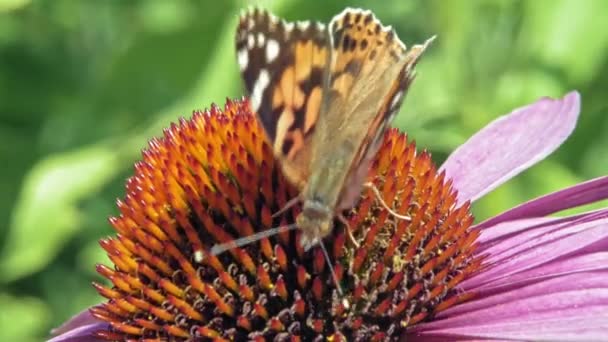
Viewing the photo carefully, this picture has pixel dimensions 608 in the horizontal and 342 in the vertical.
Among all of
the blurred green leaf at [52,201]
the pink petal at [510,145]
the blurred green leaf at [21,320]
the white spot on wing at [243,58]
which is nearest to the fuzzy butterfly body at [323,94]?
the white spot on wing at [243,58]

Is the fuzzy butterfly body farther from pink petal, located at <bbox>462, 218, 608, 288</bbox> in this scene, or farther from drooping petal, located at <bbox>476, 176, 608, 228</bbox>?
drooping petal, located at <bbox>476, 176, 608, 228</bbox>

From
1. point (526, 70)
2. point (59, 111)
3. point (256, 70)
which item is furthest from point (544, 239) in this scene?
point (59, 111)

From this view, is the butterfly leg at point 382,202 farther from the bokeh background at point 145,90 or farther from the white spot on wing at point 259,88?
the bokeh background at point 145,90

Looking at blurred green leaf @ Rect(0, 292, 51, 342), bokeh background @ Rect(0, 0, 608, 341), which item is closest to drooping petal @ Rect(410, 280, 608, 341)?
bokeh background @ Rect(0, 0, 608, 341)

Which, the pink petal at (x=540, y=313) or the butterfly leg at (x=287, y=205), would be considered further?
the butterfly leg at (x=287, y=205)

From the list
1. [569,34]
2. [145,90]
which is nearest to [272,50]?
[569,34]

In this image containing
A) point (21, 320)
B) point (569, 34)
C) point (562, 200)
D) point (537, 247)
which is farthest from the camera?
point (21, 320)

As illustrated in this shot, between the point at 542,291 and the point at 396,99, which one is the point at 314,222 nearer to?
the point at 396,99
